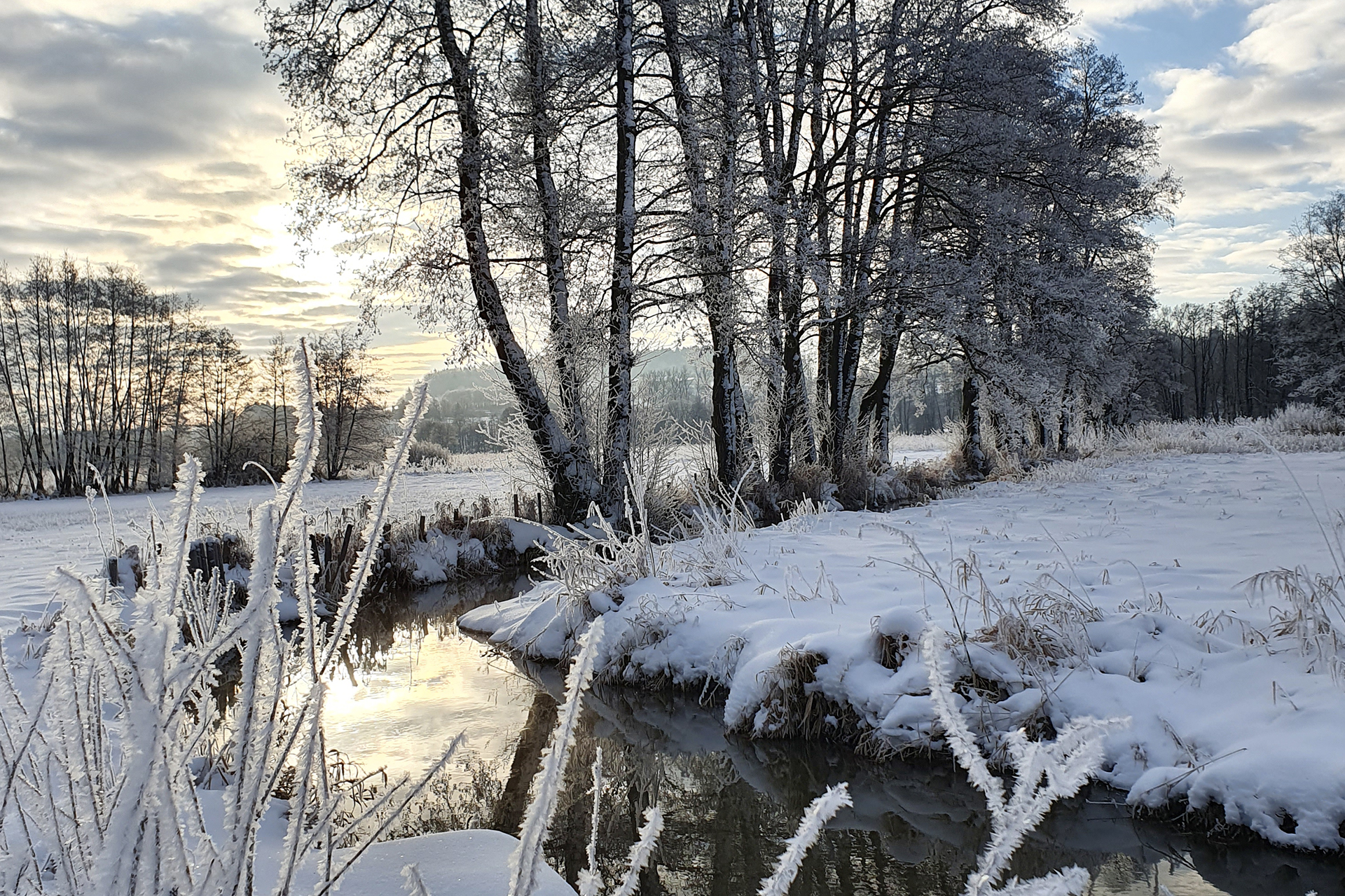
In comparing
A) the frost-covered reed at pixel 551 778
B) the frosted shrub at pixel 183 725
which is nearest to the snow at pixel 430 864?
the frosted shrub at pixel 183 725

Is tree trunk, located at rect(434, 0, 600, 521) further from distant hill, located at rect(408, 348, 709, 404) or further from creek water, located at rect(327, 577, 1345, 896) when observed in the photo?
creek water, located at rect(327, 577, 1345, 896)

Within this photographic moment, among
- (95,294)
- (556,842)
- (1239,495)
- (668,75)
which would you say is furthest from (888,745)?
(95,294)

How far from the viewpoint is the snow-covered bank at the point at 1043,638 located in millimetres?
2855

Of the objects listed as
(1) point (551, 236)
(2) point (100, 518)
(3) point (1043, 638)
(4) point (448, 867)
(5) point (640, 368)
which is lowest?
(4) point (448, 867)

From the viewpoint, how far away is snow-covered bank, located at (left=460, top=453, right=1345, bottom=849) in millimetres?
2855

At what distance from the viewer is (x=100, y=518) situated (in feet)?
35.2

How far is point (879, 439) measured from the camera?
14094 mm

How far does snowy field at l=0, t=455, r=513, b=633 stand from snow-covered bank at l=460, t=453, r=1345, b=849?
7.26ft

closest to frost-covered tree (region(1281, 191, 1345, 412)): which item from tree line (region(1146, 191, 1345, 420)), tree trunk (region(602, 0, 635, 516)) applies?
tree line (region(1146, 191, 1345, 420))

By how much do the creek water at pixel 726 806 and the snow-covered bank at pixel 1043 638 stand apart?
6.8 inches

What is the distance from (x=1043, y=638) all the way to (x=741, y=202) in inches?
292

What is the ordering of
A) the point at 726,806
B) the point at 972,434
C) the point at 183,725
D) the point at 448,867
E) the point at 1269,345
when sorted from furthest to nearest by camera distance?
1. the point at 1269,345
2. the point at 972,434
3. the point at 726,806
4. the point at 448,867
5. the point at 183,725

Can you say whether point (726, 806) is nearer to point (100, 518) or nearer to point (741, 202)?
point (741, 202)

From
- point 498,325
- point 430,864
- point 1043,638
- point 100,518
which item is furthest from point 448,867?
point 100,518
